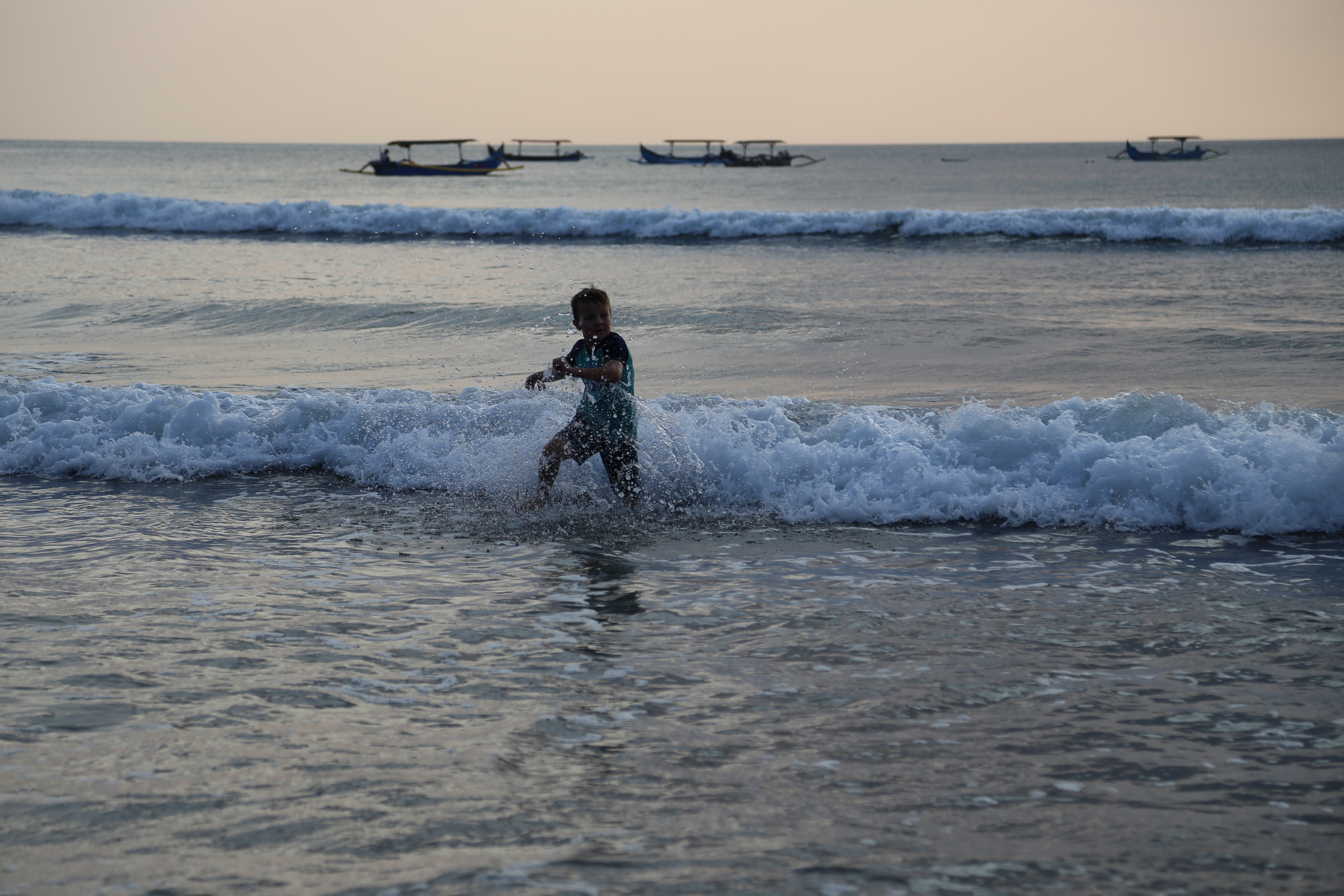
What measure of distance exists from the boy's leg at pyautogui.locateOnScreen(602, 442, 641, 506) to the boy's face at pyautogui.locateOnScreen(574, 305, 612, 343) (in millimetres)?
701

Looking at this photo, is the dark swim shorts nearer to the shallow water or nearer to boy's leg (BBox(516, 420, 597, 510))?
boy's leg (BBox(516, 420, 597, 510))

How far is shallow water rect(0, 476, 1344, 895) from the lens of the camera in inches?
113

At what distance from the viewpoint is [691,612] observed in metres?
4.89

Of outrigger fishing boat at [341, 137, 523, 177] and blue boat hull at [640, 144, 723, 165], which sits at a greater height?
blue boat hull at [640, 144, 723, 165]

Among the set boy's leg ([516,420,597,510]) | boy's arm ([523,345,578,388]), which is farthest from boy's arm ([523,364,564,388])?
boy's leg ([516,420,597,510])

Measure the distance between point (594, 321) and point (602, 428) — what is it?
0.72m

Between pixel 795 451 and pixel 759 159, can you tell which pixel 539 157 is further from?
pixel 795 451

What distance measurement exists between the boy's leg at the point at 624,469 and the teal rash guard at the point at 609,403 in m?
0.06

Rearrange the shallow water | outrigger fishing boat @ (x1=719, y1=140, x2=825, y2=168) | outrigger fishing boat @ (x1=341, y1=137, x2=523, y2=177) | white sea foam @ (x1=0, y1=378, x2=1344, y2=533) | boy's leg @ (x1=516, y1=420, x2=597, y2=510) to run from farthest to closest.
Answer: outrigger fishing boat @ (x1=719, y1=140, x2=825, y2=168)
outrigger fishing boat @ (x1=341, y1=137, x2=523, y2=177)
boy's leg @ (x1=516, y1=420, x2=597, y2=510)
white sea foam @ (x1=0, y1=378, x2=1344, y2=533)
the shallow water

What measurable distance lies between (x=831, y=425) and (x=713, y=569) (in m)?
2.51

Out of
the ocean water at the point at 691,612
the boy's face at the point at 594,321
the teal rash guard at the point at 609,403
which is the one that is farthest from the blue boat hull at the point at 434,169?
the boy's face at the point at 594,321

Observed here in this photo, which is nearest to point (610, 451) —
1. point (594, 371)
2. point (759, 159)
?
point (594, 371)

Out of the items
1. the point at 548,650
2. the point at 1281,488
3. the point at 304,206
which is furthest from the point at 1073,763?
the point at 304,206

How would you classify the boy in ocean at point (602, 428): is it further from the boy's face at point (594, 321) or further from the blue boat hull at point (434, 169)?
the blue boat hull at point (434, 169)
